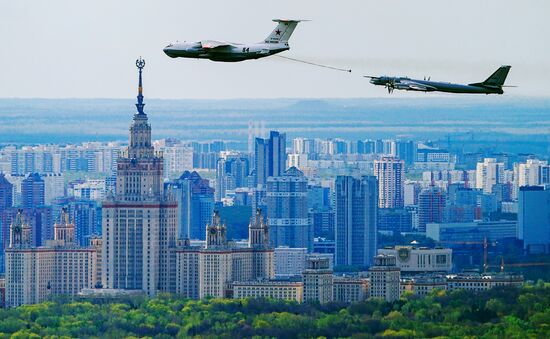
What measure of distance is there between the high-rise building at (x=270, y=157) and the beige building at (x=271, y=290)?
3324 centimetres

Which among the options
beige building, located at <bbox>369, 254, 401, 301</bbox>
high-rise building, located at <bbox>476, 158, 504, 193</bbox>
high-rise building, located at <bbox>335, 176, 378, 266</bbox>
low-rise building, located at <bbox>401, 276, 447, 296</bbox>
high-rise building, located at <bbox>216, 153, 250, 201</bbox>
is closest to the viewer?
low-rise building, located at <bbox>401, 276, 447, 296</bbox>

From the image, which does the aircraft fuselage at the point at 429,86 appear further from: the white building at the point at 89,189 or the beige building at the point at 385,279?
the white building at the point at 89,189

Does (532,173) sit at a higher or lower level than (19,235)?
higher

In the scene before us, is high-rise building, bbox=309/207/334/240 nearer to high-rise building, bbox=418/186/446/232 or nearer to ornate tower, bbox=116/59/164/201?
high-rise building, bbox=418/186/446/232

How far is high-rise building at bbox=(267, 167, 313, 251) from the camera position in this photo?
10856 centimetres

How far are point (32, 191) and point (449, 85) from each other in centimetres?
7302

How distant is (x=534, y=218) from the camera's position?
102 metres

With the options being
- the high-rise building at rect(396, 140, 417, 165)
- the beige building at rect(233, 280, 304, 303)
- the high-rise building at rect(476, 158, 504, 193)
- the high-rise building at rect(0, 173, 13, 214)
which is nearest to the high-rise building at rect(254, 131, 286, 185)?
the high-rise building at rect(396, 140, 417, 165)

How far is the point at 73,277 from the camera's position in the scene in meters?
93.4

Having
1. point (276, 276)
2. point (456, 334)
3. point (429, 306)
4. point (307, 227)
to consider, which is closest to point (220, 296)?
point (276, 276)

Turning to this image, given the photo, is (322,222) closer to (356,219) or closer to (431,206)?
(356,219)

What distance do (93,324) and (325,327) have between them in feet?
24.5

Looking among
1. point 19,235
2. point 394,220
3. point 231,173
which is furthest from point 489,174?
point 19,235

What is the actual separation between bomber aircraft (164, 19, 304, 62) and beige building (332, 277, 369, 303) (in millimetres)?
37448
